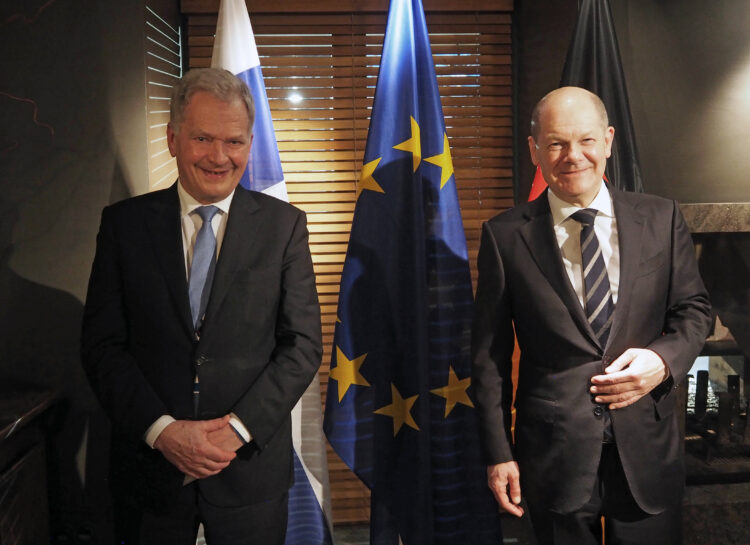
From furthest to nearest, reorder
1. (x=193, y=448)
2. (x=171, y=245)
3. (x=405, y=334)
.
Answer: (x=405, y=334), (x=171, y=245), (x=193, y=448)

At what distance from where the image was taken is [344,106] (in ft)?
9.56

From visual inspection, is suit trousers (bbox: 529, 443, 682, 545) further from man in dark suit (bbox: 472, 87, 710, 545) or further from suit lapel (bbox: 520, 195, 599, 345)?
suit lapel (bbox: 520, 195, 599, 345)

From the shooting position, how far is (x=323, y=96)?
2.90m

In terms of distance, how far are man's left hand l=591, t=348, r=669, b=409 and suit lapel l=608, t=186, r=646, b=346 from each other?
7 centimetres

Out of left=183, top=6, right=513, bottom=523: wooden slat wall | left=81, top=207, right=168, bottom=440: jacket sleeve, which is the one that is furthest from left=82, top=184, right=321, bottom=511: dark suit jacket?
left=183, top=6, right=513, bottom=523: wooden slat wall

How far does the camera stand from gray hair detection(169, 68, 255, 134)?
1626 millimetres

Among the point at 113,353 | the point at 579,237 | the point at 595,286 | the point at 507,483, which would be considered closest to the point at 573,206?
the point at 579,237

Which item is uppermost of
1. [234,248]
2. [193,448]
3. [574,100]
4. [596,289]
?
[574,100]

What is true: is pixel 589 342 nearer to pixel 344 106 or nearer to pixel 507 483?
pixel 507 483

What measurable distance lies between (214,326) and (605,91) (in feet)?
5.45

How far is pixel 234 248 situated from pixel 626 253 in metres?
0.97

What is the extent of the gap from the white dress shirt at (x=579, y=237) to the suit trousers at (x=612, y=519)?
417 millimetres

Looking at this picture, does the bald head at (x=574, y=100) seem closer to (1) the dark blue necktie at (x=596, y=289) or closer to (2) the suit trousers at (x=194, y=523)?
(1) the dark blue necktie at (x=596, y=289)

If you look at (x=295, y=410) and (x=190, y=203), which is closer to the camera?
(x=190, y=203)
